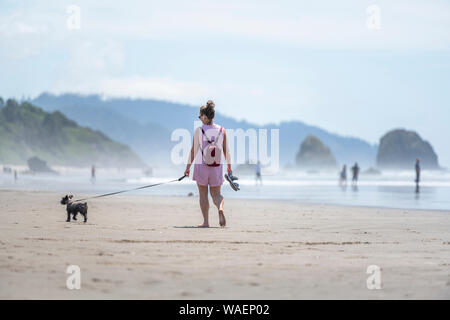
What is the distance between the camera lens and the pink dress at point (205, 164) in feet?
38.0

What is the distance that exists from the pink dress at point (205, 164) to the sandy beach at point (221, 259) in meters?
0.81

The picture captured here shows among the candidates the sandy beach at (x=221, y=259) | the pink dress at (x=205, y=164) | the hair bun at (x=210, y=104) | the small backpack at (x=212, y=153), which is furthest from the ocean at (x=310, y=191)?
the hair bun at (x=210, y=104)

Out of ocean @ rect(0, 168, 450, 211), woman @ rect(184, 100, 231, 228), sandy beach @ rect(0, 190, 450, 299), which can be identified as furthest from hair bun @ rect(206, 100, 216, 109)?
ocean @ rect(0, 168, 450, 211)

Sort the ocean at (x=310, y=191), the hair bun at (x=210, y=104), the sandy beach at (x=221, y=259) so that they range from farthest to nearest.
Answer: the ocean at (x=310, y=191) → the hair bun at (x=210, y=104) → the sandy beach at (x=221, y=259)

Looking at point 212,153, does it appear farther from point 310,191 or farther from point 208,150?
point 310,191

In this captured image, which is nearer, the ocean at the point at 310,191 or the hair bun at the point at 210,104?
the hair bun at the point at 210,104

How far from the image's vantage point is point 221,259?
7.86 meters

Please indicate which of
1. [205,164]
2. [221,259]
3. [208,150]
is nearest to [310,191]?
[205,164]

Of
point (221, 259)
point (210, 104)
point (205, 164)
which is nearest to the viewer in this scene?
point (221, 259)

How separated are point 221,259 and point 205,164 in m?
3.93

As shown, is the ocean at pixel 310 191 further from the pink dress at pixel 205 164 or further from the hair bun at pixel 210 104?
the hair bun at pixel 210 104

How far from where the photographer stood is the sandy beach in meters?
6.13

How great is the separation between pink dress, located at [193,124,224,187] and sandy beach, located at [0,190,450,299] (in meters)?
0.81
